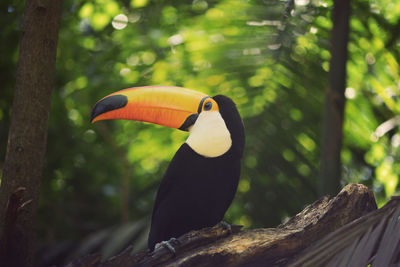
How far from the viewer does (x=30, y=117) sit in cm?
225

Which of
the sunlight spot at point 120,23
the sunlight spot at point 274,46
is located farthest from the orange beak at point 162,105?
the sunlight spot at point 120,23

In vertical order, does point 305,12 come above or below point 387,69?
above

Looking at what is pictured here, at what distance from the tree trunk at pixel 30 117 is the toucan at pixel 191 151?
29 cm

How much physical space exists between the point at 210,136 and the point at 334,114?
0.99 m

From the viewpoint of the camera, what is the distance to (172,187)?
8.16 feet

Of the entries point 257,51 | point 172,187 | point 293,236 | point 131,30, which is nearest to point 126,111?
point 172,187

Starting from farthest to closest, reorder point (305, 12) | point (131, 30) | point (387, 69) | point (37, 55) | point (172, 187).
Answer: point (131, 30), point (387, 69), point (305, 12), point (172, 187), point (37, 55)

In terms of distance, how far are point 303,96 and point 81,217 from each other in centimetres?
295

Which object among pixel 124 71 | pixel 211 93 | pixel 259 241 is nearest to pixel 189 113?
pixel 259 241

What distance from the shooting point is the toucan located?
238 cm

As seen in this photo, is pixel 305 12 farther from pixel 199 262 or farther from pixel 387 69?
pixel 199 262

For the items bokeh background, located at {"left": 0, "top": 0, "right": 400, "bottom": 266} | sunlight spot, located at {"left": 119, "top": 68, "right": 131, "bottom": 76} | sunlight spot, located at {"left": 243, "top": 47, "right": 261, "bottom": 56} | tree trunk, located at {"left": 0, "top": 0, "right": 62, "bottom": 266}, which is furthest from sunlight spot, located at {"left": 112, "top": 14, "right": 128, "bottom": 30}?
tree trunk, located at {"left": 0, "top": 0, "right": 62, "bottom": 266}

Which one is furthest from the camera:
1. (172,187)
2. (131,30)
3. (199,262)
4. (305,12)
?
(131,30)

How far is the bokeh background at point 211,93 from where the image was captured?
3527 mm
